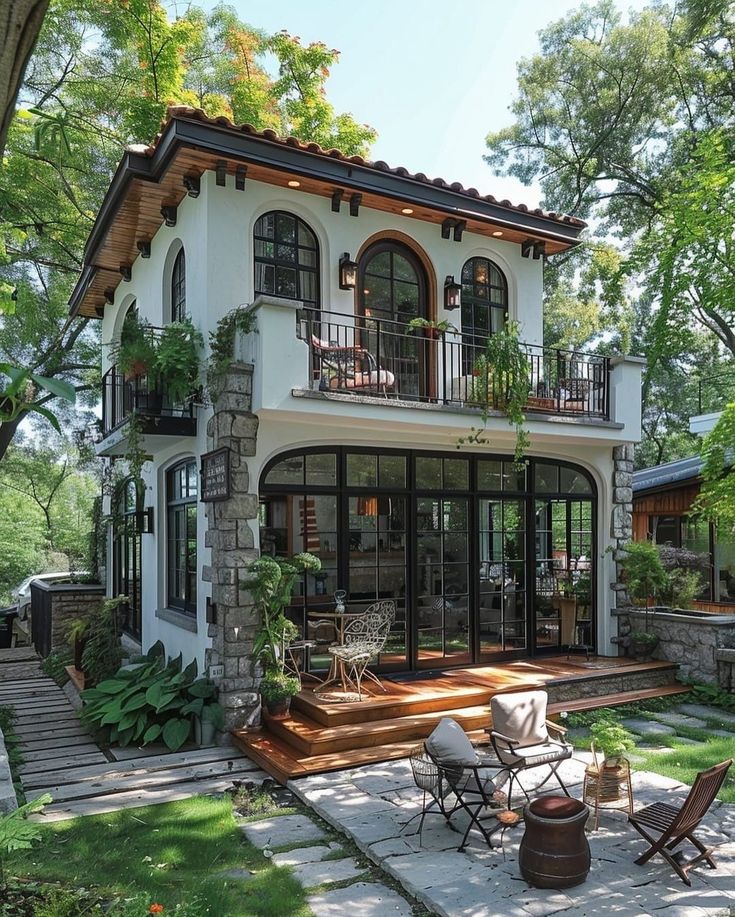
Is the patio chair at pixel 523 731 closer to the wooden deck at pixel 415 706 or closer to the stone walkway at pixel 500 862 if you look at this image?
the stone walkway at pixel 500 862

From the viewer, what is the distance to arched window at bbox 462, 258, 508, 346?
1020 cm

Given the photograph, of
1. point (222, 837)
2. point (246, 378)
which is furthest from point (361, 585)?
point (222, 837)

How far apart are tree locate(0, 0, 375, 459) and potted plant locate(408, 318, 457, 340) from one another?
7.72 m

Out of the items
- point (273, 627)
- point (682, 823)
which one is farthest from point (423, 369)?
point (682, 823)

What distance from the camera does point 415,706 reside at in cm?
770

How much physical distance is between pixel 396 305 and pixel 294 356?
2634 millimetres

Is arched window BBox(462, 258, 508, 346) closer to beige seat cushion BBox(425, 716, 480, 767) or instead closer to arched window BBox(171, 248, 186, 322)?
arched window BBox(171, 248, 186, 322)

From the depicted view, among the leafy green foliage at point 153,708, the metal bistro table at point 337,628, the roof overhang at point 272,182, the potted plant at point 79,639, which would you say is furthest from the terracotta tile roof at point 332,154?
the potted plant at point 79,639

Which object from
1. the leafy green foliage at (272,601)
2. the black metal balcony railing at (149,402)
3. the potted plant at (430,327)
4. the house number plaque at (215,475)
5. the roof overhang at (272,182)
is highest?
the roof overhang at (272,182)

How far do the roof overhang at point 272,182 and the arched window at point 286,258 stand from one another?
0.46 metres

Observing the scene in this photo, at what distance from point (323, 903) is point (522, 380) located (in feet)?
20.0

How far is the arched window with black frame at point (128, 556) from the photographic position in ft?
37.2

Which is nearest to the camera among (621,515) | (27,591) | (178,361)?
(178,361)

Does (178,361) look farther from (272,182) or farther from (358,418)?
(272,182)
